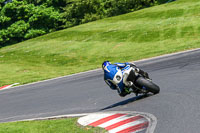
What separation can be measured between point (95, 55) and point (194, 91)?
1957cm

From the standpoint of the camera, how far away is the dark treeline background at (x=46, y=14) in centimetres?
Answer: 5953

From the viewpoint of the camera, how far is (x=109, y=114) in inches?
377

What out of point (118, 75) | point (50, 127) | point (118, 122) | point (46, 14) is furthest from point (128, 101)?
point (46, 14)

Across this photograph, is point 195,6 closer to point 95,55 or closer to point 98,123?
point 95,55

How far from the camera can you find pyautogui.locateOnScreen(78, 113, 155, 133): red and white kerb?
781cm

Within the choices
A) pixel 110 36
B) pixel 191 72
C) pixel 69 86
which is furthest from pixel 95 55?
pixel 191 72

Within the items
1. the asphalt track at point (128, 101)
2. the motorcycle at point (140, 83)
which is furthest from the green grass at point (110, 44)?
the motorcycle at point (140, 83)

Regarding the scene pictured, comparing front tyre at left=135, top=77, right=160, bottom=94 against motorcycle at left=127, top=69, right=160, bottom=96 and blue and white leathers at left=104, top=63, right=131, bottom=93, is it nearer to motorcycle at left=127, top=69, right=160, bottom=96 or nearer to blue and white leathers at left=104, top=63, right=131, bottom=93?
motorcycle at left=127, top=69, right=160, bottom=96

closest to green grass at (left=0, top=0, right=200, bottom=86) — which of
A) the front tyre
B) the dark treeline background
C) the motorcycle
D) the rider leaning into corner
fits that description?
the rider leaning into corner

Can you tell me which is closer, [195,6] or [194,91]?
[194,91]

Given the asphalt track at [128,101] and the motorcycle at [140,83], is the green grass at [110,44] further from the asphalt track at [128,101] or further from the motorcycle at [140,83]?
the motorcycle at [140,83]

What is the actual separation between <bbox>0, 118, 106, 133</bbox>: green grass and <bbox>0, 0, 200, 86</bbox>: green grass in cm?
1226

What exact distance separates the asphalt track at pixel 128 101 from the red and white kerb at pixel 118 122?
387 millimetres

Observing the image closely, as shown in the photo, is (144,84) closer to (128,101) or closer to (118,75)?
(118,75)
